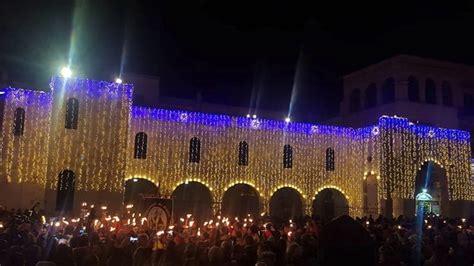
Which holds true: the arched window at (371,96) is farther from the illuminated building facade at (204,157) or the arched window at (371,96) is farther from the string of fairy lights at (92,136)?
the string of fairy lights at (92,136)

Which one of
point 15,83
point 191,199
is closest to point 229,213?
point 191,199

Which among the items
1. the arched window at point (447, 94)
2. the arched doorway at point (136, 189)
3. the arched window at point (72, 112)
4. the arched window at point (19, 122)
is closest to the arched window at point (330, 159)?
the arched window at point (447, 94)

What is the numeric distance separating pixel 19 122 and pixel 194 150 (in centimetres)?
979

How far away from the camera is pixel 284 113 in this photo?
4341 cm

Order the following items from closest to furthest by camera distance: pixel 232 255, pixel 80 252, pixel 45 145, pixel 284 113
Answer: pixel 80 252
pixel 232 255
pixel 45 145
pixel 284 113

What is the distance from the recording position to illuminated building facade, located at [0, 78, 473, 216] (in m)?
27.6

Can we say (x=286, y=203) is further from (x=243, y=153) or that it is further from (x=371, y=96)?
(x=371, y=96)

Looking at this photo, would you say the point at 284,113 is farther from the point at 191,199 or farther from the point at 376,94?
the point at 191,199

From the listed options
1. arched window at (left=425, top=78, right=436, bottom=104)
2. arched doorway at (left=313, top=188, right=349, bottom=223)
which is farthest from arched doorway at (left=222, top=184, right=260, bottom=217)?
arched window at (left=425, top=78, right=436, bottom=104)

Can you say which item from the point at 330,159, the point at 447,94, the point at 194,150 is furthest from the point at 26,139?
the point at 447,94

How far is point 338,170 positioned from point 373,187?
246cm

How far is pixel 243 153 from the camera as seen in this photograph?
110 ft

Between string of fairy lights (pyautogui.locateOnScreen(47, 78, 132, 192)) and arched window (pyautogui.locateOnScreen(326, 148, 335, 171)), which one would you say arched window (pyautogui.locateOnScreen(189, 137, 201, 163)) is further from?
arched window (pyautogui.locateOnScreen(326, 148, 335, 171))

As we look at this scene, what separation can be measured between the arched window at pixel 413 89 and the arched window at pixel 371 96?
284 centimetres
